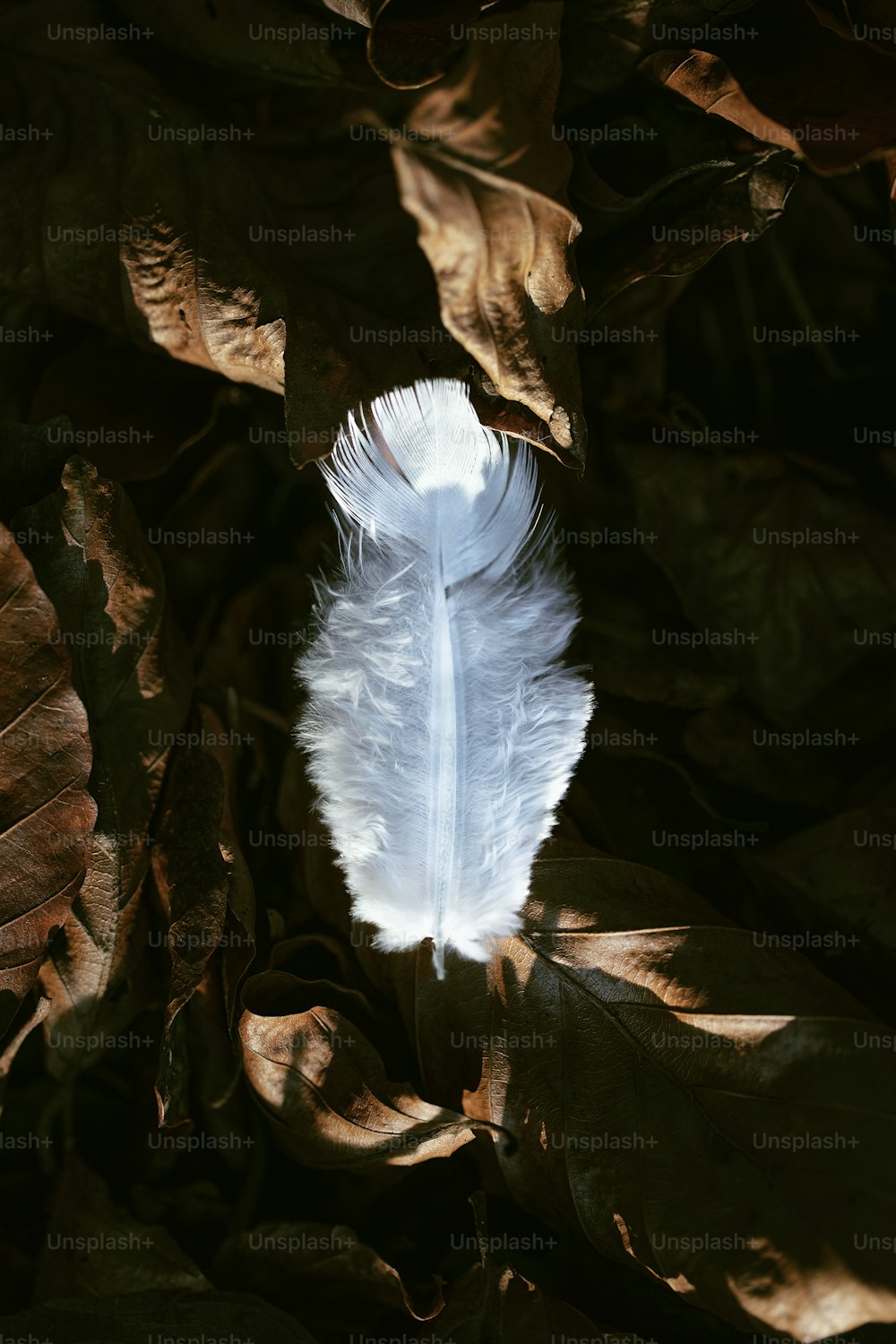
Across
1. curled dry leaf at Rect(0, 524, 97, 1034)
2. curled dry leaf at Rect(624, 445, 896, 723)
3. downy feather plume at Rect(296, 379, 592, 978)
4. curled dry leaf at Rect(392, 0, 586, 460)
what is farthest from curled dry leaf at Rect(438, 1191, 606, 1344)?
curled dry leaf at Rect(392, 0, 586, 460)

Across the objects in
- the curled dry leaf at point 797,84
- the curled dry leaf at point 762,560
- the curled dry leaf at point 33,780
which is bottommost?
the curled dry leaf at point 33,780

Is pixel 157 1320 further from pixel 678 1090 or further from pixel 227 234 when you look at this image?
pixel 227 234

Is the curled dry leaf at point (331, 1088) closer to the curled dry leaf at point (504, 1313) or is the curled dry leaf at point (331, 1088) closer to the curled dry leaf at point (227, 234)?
the curled dry leaf at point (504, 1313)

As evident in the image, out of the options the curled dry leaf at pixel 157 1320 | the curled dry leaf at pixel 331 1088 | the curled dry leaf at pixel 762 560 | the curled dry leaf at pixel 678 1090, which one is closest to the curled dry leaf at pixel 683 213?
the curled dry leaf at pixel 762 560

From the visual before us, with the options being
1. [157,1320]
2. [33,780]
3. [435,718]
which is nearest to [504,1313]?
[157,1320]

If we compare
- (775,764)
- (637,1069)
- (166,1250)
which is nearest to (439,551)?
(775,764)
